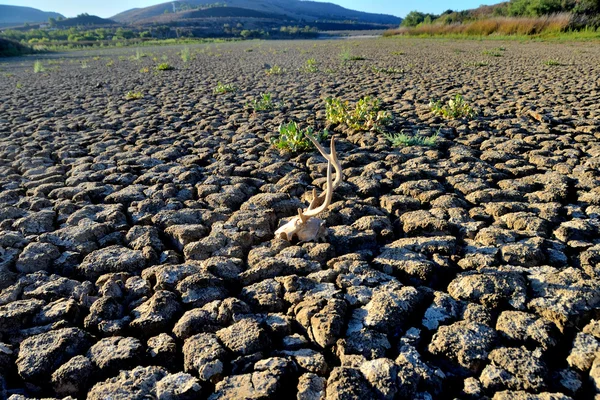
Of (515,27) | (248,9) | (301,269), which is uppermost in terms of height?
(248,9)

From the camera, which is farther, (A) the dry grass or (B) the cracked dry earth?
(A) the dry grass

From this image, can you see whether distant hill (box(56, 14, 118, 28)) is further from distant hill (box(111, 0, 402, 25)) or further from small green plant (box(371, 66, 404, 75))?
small green plant (box(371, 66, 404, 75))

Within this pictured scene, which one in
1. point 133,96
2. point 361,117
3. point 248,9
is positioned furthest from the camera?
point 248,9

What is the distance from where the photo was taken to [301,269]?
1.94 metres

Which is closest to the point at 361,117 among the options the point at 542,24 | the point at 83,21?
the point at 542,24

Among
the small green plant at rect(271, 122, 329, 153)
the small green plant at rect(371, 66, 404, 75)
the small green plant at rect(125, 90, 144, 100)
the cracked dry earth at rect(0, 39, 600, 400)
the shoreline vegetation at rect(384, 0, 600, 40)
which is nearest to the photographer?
the cracked dry earth at rect(0, 39, 600, 400)

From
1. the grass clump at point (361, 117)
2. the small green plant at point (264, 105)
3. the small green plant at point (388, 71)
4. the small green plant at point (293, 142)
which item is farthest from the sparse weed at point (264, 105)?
the small green plant at point (388, 71)

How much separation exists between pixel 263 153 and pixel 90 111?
3169 millimetres

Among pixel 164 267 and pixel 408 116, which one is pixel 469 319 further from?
pixel 408 116

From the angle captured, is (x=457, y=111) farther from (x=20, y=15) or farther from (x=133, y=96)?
(x=20, y=15)

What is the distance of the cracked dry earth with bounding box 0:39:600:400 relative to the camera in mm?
1390

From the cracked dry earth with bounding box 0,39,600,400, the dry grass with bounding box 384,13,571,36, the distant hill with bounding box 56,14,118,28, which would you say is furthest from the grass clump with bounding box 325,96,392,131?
the distant hill with bounding box 56,14,118,28

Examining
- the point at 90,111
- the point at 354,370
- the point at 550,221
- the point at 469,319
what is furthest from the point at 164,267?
the point at 90,111

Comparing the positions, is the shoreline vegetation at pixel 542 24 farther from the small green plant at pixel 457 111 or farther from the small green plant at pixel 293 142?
the small green plant at pixel 293 142
